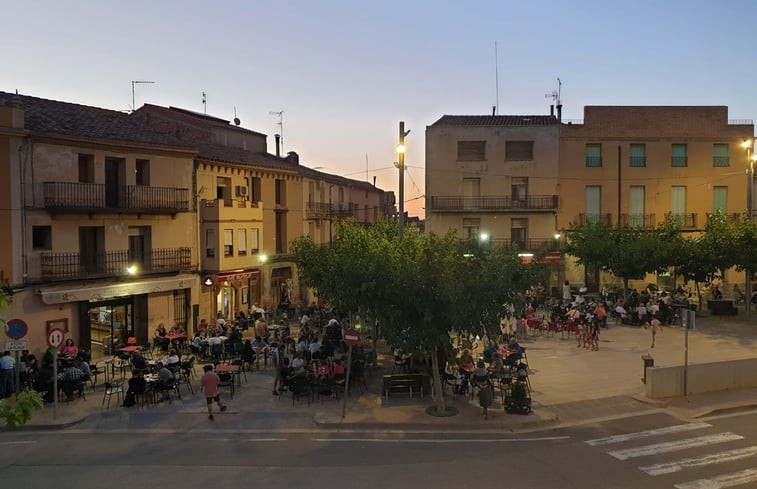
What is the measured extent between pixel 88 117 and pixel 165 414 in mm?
16313

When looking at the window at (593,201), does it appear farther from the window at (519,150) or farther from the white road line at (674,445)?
the white road line at (674,445)

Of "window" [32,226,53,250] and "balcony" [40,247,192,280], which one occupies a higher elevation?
"window" [32,226,53,250]

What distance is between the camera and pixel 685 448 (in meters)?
12.6

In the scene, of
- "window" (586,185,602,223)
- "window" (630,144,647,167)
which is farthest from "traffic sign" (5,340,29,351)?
"window" (630,144,647,167)

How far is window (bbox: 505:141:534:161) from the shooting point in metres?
43.2

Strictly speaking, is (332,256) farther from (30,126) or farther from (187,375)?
(30,126)

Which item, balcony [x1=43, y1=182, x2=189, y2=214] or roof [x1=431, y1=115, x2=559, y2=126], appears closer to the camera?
balcony [x1=43, y1=182, x2=189, y2=214]

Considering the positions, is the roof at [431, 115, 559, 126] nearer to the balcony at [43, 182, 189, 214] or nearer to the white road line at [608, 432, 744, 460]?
the balcony at [43, 182, 189, 214]

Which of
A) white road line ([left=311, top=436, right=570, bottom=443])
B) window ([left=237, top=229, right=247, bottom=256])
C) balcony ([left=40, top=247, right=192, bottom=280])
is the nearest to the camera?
white road line ([left=311, top=436, right=570, bottom=443])

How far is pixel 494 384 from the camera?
1767 cm

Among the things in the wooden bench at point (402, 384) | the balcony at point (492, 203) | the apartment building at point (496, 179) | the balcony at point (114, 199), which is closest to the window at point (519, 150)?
the apartment building at point (496, 179)

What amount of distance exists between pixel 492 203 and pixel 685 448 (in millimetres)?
31364

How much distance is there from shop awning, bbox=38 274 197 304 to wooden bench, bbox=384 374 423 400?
13077 mm

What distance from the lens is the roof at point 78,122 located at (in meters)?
22.3
